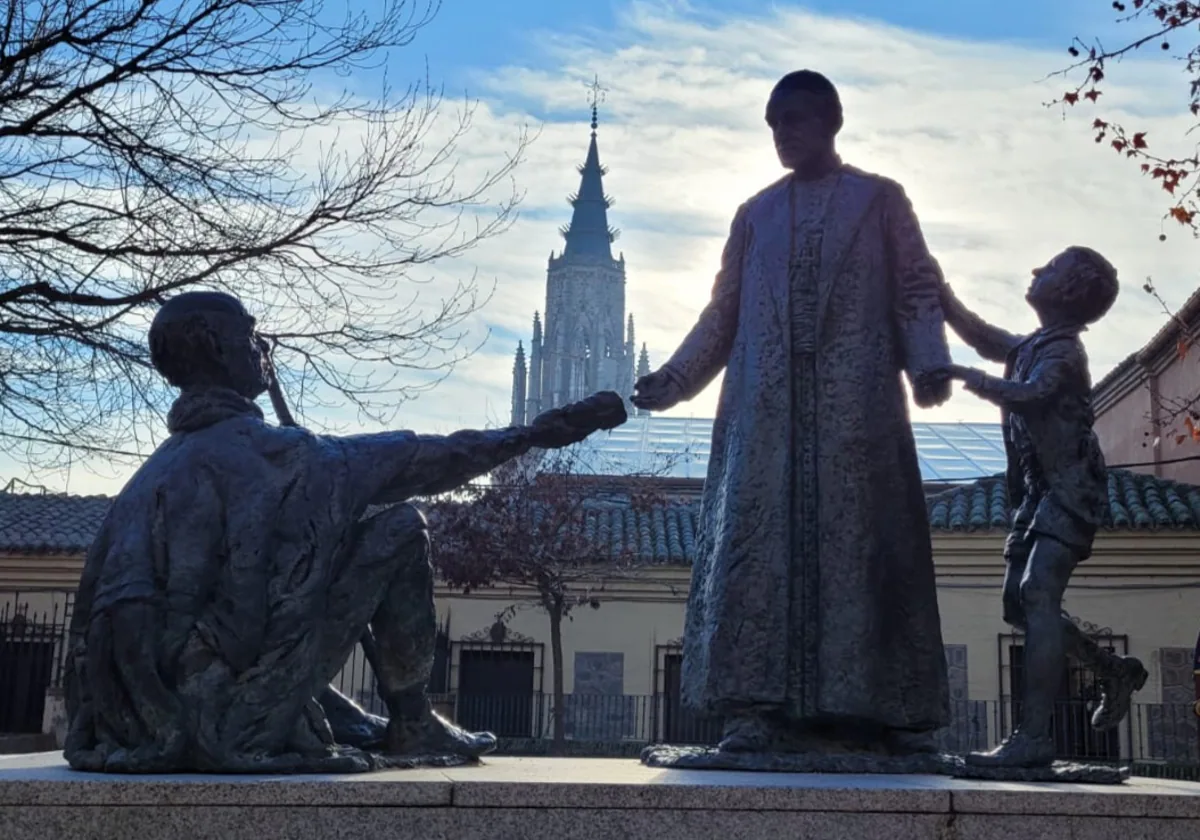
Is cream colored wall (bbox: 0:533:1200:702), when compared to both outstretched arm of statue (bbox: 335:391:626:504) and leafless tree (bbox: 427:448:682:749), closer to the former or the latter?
leafless tree (bbox: 427:448:682:749)

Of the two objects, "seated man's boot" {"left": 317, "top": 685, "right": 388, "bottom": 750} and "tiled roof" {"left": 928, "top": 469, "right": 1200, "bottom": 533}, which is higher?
"tiled roof" {"left": 928, "top": 469, "right": 1200, "bottom": 533}

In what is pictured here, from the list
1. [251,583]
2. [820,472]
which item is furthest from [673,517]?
[251,583]

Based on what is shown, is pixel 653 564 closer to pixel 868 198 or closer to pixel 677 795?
pixel 868 198

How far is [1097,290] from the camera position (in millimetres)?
5098

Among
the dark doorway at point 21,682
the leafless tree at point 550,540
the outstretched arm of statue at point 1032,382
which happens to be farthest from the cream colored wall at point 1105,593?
the outstretched arm of statue at point 1032,382

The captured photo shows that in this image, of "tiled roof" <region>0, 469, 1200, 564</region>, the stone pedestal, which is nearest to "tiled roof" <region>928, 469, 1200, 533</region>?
"tiled roof" <region>0, 469, 1200, 564</region>

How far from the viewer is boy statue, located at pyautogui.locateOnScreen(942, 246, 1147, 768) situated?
193 inches

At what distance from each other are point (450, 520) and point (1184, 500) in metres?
9.97

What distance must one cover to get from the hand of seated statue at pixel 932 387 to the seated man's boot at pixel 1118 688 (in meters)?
1.06

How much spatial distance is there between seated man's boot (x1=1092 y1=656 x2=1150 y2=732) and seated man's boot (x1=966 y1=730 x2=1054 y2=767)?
1.78ft

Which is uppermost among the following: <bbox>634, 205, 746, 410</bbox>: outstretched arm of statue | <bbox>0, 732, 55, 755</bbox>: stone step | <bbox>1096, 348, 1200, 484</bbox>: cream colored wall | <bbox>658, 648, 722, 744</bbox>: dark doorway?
<bbox>1096, 348, 1200, 484</bbox>: cream colored wall

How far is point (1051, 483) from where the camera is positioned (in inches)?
196

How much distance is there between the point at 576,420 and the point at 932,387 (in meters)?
1.19

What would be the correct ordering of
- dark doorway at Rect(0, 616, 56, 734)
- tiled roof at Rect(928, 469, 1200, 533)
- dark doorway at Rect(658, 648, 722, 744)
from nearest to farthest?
dark doorway at Rect(658, 648, 722, 744) → dark doorway at Rect(0, 616, 56, 734) → tiled roof at Rect(928, 469, 1200, 533)
